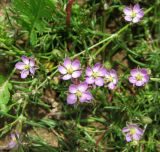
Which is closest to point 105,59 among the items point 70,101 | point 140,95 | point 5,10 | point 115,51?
point 115,51

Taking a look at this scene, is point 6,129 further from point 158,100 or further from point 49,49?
point 158,100

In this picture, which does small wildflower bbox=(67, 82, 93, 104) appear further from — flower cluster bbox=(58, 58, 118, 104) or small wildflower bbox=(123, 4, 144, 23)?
small wildflower bbox=(123, 4, 144, 23)

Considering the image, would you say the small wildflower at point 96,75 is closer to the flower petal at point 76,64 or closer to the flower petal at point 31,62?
the flower petal at point 76,64

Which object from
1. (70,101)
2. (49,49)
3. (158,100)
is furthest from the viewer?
(49,49)

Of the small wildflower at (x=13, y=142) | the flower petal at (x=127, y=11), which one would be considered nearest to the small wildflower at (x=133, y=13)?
the flower petal at (x=127, y=11)

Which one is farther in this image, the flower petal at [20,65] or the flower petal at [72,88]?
the flower petal at [20,65]

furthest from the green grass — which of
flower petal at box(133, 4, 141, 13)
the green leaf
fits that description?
flower petal at box(133, 4, 141, 13)

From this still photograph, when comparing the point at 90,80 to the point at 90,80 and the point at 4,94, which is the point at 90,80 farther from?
the point at 4,94
